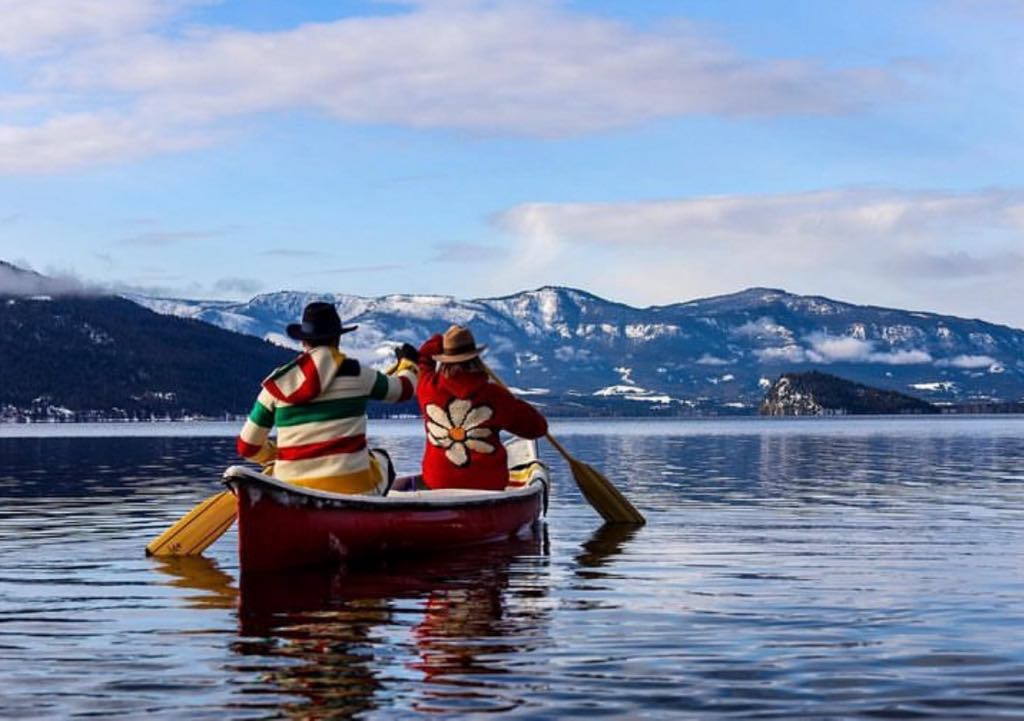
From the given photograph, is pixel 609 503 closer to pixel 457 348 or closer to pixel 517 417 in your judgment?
pixel 517 417

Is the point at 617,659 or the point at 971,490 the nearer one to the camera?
the point at 617,659

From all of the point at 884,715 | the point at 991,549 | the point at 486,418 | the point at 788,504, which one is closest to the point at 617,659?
the point at 884,715

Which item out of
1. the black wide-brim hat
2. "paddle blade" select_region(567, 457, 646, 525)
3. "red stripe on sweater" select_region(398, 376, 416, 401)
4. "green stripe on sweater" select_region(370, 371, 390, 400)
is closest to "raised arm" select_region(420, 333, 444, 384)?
"red stripe on sweater" select_region(398, 376, 416, 401)

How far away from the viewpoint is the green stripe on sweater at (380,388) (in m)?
19.1

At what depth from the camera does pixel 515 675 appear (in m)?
12.0

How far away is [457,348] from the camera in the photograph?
22.2m

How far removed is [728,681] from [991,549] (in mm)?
12387

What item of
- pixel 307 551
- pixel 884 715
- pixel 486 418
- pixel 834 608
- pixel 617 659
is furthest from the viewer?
pixel 486 418

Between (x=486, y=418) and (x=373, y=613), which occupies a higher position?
(x=486, y=418)

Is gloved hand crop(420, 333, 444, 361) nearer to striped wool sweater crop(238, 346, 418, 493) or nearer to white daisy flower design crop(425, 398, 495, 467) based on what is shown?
white daisy flower design crop(425, 398, 495, 467)

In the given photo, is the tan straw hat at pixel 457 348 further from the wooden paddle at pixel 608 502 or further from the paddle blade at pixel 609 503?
the paddle blade at pixel 609 503

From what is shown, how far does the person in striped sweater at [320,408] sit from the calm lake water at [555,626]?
4.64ft

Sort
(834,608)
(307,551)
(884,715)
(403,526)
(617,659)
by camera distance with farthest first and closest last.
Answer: (403,526) → (307,551) → (834,608) → (617,659) → (884,715)

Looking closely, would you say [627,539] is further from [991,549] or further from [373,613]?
[373,613]
